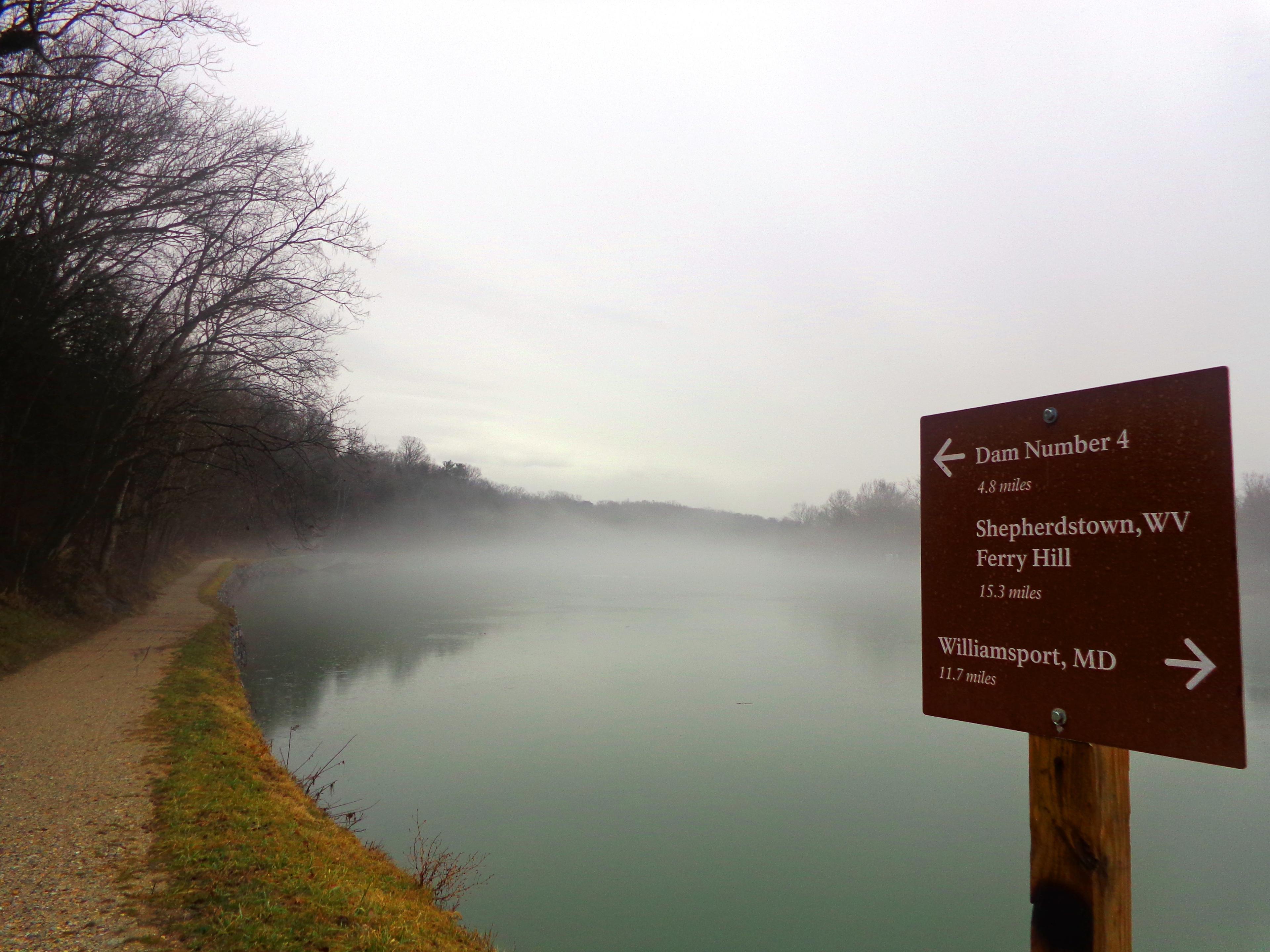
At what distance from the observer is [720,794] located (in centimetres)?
1023

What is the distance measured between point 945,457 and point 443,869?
6791 mm

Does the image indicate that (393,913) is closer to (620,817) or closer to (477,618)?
(620,817)

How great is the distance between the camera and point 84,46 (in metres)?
10.5

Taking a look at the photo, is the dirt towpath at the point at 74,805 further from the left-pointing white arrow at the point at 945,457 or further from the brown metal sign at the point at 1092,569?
the left-pointing white arrow at the point at 945,457

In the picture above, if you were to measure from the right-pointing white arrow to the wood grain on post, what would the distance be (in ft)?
1.05

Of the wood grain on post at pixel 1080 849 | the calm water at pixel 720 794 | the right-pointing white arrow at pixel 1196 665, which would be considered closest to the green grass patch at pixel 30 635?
the calm water at pixel 720 794

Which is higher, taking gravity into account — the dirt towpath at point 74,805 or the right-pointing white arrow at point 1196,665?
the right-pointing white arrow at point 1196,665

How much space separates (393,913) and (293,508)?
1385cm

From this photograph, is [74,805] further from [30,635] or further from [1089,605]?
[30,635]

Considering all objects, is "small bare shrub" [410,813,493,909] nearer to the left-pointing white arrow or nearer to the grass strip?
the grass strip

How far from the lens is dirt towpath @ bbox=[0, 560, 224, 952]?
3.83 m

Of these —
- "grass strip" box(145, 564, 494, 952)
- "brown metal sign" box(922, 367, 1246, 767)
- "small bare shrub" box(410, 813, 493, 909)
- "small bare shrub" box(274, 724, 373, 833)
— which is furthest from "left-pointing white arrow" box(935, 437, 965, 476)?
"small bare shrub" box(274, 724, 373, 833)

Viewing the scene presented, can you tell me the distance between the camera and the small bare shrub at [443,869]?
20.5 ft

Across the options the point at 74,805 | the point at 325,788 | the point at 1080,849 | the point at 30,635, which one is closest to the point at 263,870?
the point at 74,805
